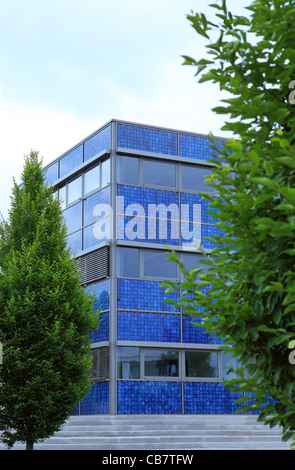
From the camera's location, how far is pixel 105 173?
90.3ft

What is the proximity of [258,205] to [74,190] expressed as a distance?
84.6 ft

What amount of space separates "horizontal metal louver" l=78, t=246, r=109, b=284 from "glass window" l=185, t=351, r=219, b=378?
4.74 metres

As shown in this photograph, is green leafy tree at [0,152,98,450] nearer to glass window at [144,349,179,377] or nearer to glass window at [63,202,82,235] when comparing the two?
glass window at [144,349,179,377]

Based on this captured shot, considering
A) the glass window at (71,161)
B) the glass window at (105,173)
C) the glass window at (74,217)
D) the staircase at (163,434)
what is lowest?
the staircase at (163,434)

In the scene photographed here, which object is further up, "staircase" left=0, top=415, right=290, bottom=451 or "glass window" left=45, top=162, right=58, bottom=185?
"glass window" left=45, top=162, right=58, bottom=185

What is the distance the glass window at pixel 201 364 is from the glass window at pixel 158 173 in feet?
23.2

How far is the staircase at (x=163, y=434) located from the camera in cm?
2228

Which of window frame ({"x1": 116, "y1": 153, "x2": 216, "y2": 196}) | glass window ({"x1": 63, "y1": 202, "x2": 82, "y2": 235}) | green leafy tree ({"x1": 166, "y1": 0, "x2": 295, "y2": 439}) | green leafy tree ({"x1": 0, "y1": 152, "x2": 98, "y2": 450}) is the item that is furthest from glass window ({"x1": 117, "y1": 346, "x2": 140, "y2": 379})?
green leafy tree ({"x1": 166, "y1": 0, "x2": 295, "y2": 439})

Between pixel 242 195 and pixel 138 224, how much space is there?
2176 centimetres

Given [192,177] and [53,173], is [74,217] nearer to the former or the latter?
[53,173]

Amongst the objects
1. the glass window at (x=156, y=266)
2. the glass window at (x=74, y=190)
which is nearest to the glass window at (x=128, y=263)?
the glass window at (x=156, y=266)

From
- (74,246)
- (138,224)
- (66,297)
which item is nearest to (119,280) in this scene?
(138,224)

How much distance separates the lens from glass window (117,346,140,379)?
2569 centimetres

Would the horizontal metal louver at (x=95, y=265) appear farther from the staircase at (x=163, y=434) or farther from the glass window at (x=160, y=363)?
the staircase at (x=163, y=434)
